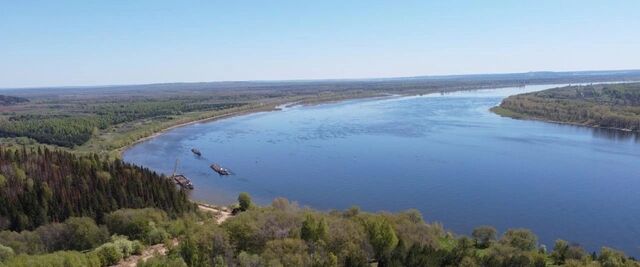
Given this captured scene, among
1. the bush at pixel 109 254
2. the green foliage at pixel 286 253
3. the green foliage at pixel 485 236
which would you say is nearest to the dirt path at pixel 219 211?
the bush at pixel 109 254

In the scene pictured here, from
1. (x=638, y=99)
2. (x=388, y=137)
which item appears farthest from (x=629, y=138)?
(x=638, y=99)

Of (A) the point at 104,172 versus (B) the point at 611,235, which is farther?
(A) the point at 104,172

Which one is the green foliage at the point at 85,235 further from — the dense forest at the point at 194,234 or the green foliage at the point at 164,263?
the green foliage at the point at 164,263

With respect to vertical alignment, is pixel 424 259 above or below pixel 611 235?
above

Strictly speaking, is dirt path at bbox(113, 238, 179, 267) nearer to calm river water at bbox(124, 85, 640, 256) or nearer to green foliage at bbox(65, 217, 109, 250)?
green foliage at bbox(65, 217, 109, 250)

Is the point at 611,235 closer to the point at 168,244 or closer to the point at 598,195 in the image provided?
the point at 598,195

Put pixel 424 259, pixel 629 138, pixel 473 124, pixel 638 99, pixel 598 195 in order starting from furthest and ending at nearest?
pixel 638 99, pixel 473 124, pixel 629 138, pixel 598 195, pixel 424 259

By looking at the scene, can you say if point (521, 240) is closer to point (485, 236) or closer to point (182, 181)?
point (485, 236)

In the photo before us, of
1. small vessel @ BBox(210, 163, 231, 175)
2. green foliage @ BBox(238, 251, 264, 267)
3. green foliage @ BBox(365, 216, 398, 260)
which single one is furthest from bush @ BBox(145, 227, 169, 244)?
small vessel @ BBox(210, 163, 231, 175)
